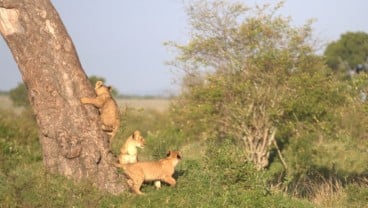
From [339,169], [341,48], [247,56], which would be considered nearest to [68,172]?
[247,56]

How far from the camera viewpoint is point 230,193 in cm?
913

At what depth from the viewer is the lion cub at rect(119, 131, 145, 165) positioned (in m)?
9.56

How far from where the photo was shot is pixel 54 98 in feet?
30.3

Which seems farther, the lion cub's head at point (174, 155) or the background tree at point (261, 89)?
the background tree at point (261, 89)

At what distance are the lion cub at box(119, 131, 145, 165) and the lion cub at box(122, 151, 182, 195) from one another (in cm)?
22

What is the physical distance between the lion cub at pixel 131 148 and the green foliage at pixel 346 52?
1385 inches

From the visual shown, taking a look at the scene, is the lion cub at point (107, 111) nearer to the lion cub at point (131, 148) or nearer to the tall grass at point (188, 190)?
the lion cub at point (131, 148)

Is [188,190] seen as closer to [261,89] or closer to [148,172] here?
[148,172]

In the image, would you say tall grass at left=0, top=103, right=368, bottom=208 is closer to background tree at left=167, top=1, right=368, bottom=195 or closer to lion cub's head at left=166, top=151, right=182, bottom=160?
lion cub's head at left=166, top=151, right=182, bottom=160

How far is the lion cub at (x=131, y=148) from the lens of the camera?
31.4 feet

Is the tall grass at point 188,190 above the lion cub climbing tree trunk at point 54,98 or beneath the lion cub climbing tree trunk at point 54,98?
beneath

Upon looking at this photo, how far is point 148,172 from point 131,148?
0.51m

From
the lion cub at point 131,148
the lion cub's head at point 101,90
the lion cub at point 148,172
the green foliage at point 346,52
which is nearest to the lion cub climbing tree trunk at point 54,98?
the lion cub at point 148,172

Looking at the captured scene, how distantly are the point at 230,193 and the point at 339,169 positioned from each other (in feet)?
32.9
